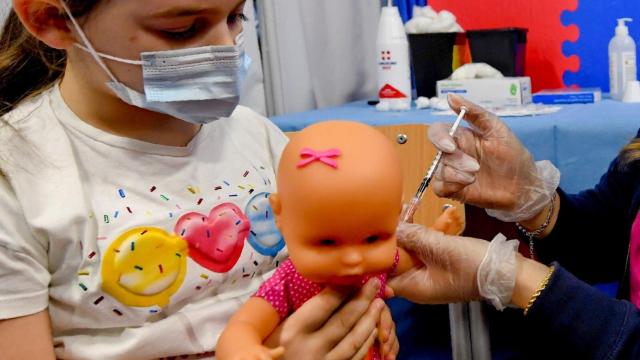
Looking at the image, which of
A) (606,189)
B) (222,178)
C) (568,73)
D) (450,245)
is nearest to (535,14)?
(568,73)

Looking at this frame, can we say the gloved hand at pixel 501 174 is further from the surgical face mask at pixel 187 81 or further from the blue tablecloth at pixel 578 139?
the surgical face mask at pixel 187 81

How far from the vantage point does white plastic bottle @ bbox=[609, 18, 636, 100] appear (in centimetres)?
207

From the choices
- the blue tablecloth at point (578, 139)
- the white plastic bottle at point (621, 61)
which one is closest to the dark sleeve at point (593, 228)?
the blue tablecloth at point (578, 139)

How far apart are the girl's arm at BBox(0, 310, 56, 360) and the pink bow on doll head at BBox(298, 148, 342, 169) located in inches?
17.8

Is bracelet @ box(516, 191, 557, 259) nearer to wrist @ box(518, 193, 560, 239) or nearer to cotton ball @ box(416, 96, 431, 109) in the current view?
wrist @ box(518, 193, 560, 239)

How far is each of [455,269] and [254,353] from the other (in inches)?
20.8

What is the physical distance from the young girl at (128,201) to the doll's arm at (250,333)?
0.15ft

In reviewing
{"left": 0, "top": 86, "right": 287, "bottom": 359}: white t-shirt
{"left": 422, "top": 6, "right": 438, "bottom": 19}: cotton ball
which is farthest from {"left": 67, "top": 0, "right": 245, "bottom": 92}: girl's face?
{"left": 422, "top": 6, "right": 438, "bottom": 19}: cotton ball

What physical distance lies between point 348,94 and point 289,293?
1.83m

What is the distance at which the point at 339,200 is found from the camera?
0.77 meters

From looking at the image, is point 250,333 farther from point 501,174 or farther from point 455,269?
point 501,174

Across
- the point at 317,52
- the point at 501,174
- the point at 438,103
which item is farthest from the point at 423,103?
the point at 501,174

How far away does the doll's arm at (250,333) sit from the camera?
79 cm

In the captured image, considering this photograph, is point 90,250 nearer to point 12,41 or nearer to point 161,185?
point 161,185
